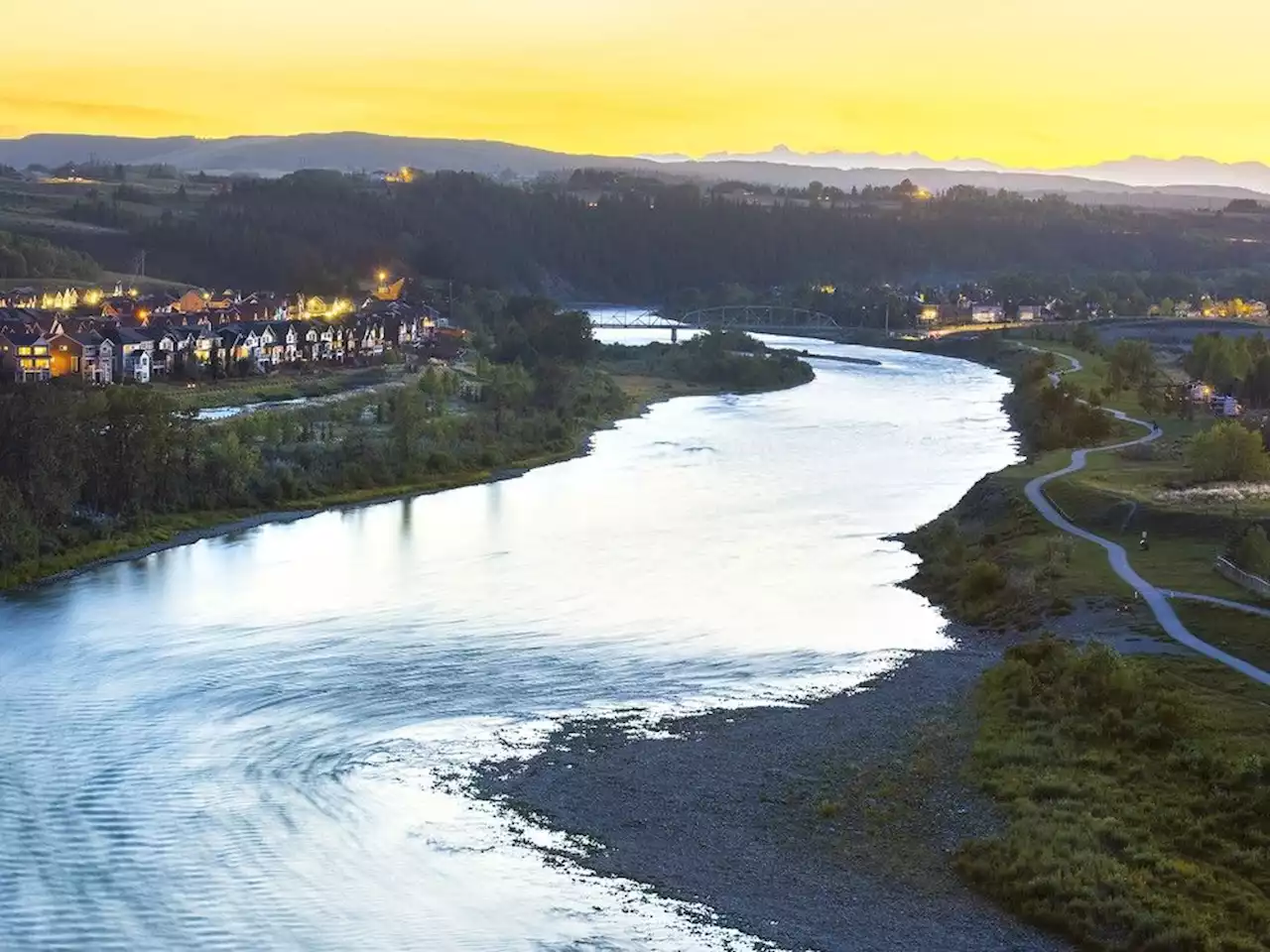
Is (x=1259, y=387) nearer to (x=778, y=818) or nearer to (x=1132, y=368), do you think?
(x=1132, y=368)

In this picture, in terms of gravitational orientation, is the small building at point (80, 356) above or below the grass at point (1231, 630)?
above

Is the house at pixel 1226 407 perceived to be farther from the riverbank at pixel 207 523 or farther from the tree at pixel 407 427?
the tree at pixel 407 427

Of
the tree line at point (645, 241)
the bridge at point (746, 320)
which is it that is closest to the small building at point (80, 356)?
the tree line at point (645, 241)

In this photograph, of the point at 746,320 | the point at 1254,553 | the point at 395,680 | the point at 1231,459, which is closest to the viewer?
the point at 395,680

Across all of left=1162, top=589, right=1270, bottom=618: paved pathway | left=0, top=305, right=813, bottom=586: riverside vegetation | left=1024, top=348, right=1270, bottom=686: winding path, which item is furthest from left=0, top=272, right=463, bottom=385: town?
left=1162, top=589, right=1270, bottom=618: paved pathway

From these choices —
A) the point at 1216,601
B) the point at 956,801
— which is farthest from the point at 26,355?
the point at 956,801

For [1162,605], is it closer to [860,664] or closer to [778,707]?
[860,664]

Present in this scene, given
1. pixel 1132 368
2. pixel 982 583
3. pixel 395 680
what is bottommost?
pixel 395 680

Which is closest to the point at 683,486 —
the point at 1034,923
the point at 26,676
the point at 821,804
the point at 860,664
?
the point at 860,664
